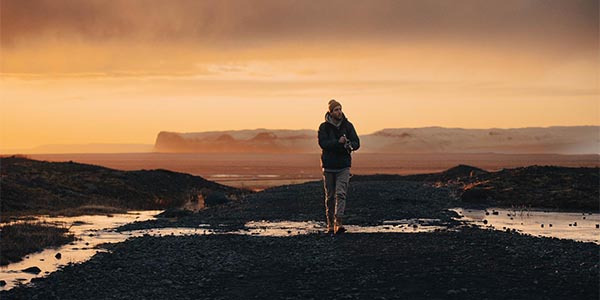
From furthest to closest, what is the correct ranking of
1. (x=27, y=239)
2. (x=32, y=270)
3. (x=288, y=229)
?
(x=288, y=229) → (x=27, y=239) → (x=32, y=270)

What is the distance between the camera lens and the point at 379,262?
55.0 ft

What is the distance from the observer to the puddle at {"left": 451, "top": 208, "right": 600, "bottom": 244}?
23633 mm

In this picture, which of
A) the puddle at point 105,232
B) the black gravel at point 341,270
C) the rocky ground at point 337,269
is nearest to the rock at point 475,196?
the puddle at point 105,232

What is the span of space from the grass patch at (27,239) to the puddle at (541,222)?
1369cm

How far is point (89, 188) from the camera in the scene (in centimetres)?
4703

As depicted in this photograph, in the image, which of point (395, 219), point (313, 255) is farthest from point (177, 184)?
point (313, 255)

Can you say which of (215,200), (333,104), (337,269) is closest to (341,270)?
(337,269)

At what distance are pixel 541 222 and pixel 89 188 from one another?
94.6 feet

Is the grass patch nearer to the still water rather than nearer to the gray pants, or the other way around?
the still water

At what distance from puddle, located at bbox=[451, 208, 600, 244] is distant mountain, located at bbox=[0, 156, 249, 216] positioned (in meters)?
16.0

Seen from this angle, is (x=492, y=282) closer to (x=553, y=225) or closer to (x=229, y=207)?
(x=553, y=225)

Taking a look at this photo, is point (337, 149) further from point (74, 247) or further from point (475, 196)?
point (475, 196)

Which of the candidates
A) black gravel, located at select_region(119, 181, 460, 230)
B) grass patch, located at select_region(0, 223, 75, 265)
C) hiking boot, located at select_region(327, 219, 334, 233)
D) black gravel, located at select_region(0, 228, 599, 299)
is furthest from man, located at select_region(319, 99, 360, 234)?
grass patch, located at select_region(0, 223, 75, 265)

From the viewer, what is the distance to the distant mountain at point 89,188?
3922cm
